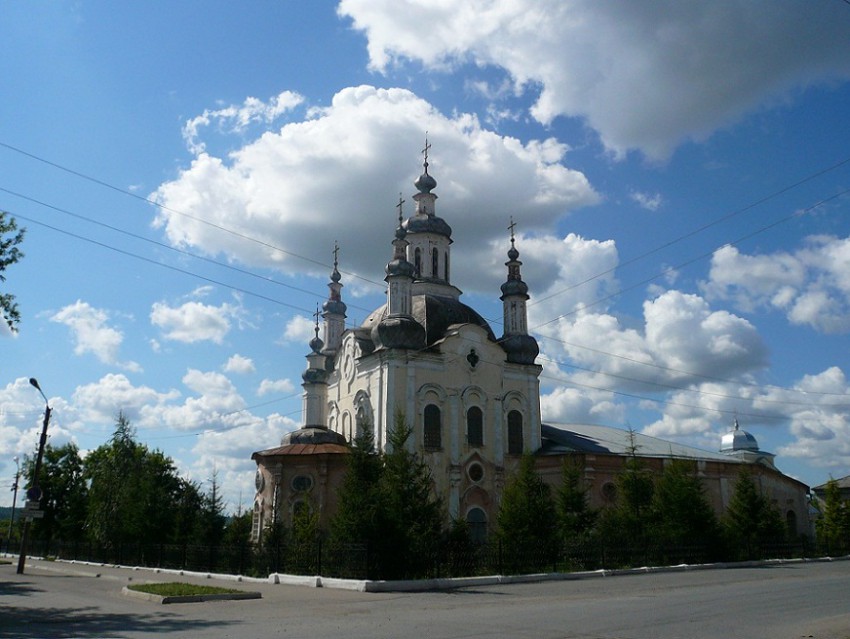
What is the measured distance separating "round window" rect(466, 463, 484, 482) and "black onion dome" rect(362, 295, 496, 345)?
6.46 m

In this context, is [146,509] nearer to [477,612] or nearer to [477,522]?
[477,522]

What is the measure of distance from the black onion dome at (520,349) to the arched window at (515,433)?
2.86 meters

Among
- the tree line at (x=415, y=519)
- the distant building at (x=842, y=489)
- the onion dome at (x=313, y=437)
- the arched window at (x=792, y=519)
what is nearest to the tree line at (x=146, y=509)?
the tree line at (x=415, y=519)

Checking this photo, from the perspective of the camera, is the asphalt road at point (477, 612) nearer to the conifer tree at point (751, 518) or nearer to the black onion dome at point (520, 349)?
the conifer tree at point (751, 518)

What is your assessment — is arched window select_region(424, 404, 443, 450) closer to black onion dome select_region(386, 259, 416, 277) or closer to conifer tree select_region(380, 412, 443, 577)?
black onion dome select_region(386, 259, 416, 277)

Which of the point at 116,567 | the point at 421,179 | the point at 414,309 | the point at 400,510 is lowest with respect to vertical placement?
the point at 116,567

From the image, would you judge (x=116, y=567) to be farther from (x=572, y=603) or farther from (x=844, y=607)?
(x=844, y=607)

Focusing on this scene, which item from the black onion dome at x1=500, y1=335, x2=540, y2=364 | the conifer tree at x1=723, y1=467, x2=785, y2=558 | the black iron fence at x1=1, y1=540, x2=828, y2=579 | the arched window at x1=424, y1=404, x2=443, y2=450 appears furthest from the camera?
the black onion dome at x1=500, y1=335, x2=540, y2=364

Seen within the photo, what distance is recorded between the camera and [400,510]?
67.4 feet

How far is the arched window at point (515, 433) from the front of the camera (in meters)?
38.2

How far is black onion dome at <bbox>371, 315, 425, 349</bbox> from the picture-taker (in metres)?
35.3

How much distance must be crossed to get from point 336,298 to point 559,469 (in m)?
Answer: 18.1

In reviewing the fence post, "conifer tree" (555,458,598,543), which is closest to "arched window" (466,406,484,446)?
"conifer tree" (555,458,598,543)

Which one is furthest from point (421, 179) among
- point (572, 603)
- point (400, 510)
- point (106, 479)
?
point (572, 603)
